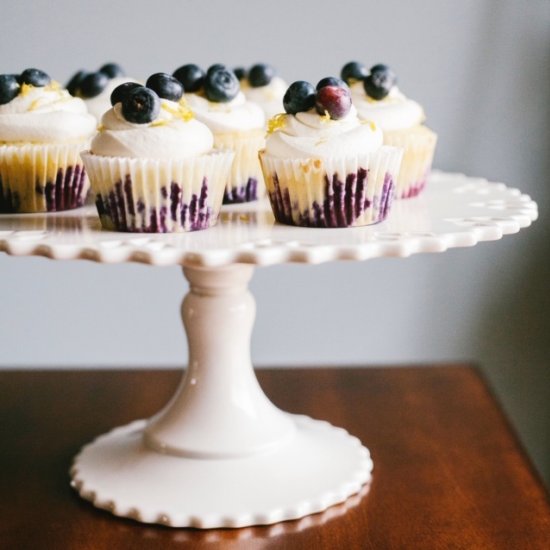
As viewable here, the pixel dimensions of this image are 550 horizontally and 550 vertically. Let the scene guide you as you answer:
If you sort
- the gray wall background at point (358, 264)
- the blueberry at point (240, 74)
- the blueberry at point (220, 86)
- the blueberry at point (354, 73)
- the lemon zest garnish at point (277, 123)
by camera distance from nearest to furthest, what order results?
the lemon zest garnish at point (277, 123)
the blueberry at point (220, 86)
the blueberry at point (354, 73)
the blueberry at point (240, 74)
the gray wall background at point (358, 264)

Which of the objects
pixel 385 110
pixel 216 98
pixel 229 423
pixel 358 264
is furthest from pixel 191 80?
pixel 358 264

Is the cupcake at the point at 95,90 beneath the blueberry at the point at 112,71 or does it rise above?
beneath

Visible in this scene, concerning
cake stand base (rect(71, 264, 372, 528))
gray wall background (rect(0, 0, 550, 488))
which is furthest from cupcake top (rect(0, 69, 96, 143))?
gray wall background (rect(0, 0, 550, 488))

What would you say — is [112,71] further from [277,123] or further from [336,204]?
[336,204]

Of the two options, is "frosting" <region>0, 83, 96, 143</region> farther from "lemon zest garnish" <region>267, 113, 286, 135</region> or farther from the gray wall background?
the gray wall background

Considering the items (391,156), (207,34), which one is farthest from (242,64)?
(391,156)

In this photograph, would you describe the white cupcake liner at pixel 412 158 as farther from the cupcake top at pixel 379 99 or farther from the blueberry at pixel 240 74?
the blueberry at pixel 240 74

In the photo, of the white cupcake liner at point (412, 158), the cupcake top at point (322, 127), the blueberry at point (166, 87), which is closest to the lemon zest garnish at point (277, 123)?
the cupcake top at point (322, 127)
